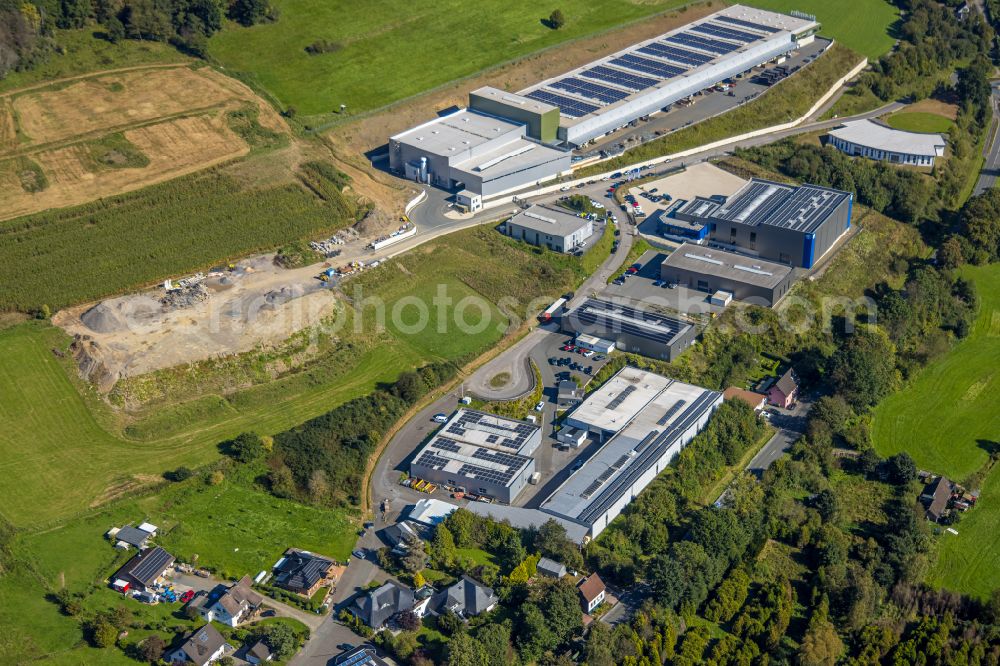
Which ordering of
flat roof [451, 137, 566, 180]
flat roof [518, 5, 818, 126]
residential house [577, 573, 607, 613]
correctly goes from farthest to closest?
flat roof [518, 5, 818, 126], flat roof [451, 137, 566, 180], residential house [577, 573, 607, 613]

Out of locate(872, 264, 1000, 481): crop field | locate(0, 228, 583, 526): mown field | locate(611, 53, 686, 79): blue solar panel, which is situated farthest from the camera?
locate(611, 53, 686, 79): blue solar panel

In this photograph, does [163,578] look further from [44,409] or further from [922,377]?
[922,377]

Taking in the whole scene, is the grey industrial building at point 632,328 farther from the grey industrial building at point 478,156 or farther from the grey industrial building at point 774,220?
the grey industrial building at point 478,156

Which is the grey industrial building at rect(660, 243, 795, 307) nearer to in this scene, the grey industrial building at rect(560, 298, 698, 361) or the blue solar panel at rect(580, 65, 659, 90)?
the grey industrial building at rect(560, 298, 698, 361)

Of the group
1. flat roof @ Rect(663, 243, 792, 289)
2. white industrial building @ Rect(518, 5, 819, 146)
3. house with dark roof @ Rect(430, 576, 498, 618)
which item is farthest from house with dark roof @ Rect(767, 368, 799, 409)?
white industrial building @ Rect(518, 5, 819, 146)

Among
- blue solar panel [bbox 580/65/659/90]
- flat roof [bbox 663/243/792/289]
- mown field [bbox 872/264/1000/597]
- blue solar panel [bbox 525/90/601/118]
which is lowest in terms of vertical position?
mown field [bbox 872/264/1000/597]

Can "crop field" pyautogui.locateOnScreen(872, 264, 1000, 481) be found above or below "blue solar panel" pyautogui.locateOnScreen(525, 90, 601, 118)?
below

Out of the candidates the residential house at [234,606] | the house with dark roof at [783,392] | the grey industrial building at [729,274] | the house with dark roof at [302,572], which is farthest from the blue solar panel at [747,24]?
the residential house at [234,606]

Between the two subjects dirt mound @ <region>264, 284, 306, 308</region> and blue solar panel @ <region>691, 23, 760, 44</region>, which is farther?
blue solar panel @ <region>691, 23, 760, 44</region>
